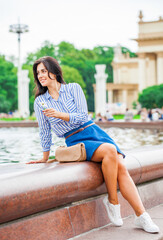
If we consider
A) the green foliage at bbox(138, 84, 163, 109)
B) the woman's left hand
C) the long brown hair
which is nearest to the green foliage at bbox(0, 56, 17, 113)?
the green foliage at bbox(138, 84, 163, 109)

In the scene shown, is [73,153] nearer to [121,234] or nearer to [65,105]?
[65,105]

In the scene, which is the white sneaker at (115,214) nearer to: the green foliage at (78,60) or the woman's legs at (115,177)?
the woman's legs at (115,177)

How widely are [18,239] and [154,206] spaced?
6.30 feet

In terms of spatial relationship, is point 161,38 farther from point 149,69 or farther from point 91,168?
point 91,168

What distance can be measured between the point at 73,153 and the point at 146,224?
34.0 inches

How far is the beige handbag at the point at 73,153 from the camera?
370 cm

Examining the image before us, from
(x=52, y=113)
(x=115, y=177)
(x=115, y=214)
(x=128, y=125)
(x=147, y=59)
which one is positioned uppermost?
(x=147, y=59)

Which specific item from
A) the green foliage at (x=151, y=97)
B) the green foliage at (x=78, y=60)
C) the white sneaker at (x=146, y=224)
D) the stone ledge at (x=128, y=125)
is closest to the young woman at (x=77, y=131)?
the white sneaker at (x=146, y=224)

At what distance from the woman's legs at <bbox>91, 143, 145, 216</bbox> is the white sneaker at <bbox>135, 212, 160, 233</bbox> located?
4 cm

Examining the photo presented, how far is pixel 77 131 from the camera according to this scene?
12.5 ft

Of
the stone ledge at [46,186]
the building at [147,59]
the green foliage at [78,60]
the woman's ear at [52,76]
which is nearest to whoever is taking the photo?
the stone ledge at [46,186]

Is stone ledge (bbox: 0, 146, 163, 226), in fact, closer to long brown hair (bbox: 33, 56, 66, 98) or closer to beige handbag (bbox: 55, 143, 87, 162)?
beige handbag (bbox: 55, 143, 87, 162)

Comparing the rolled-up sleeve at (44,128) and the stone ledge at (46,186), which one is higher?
the rolled-up sleeve at (44,128)

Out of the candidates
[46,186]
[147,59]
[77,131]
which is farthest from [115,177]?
[147,59]
